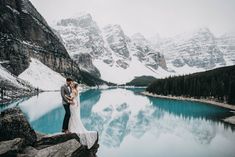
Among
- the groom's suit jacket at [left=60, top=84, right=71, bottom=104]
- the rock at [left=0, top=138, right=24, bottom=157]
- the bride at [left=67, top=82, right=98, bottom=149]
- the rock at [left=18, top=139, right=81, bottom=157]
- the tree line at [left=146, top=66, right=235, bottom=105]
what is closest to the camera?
the rock at [left=0, top=138, right=24, bottom=157]

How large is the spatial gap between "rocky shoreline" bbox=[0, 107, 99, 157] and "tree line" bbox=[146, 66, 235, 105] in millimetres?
91335

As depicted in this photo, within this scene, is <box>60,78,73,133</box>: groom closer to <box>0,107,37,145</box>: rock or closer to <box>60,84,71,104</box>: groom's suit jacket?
<box>60,84,71,104</box>: groom's suit jacket

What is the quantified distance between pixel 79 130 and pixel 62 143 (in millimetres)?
3483

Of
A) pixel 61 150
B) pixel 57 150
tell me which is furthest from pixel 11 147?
pixel 61 150

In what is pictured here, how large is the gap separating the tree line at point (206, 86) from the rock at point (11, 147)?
308 ft

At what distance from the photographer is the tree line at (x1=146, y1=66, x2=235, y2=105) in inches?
4685

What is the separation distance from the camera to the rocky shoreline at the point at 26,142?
63.9ft

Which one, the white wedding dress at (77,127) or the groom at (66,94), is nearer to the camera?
the groom at (66,94)

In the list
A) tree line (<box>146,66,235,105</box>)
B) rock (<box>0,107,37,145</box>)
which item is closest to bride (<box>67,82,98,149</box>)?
rock (<box>0,107,37,145</box>)

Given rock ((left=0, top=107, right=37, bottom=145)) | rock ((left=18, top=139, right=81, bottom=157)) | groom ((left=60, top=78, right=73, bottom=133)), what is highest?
groom ((left=60, top=78, right=73, bottom=133))

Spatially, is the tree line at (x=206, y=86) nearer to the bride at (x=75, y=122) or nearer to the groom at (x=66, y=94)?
the bride at (x=75, y=122)

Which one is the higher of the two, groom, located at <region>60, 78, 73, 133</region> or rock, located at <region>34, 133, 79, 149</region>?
groom, located at <region>60, 78, 73, 133</region>

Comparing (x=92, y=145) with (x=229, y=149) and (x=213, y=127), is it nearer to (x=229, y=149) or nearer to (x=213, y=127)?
(x=229, y=149)

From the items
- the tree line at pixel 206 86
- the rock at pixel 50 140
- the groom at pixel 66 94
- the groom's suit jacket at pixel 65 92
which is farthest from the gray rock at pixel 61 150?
the tree line at pixel 206 86
